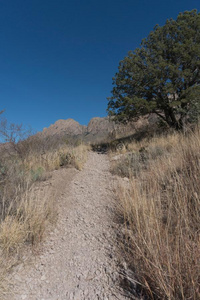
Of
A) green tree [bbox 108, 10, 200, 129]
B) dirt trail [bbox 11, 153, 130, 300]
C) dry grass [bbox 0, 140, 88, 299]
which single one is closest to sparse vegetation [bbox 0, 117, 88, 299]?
dry grass [bbox 0, 140, 88, 299]

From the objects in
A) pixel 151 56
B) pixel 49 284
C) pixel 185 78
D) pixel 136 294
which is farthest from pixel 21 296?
pixel 151 56

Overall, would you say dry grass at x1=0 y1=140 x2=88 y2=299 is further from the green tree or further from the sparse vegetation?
the green tree

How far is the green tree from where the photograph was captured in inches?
281

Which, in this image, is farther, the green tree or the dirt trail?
the green tree

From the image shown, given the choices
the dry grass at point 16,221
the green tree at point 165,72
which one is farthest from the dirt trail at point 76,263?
the green tree at point 165,72

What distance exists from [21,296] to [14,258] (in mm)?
429

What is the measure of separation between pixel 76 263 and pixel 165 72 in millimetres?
8687

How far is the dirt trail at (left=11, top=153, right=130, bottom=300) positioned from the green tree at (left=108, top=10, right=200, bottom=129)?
21.1ft

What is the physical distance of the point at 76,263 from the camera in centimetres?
164

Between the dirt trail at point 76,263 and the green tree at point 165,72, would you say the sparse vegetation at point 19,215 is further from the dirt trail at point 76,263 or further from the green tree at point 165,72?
the green tree at point 165,72

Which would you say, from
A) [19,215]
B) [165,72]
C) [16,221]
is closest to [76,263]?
[16,221]

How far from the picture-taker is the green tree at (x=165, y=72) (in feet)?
23.4

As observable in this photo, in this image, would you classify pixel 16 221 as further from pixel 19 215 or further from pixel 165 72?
pixel 165 72

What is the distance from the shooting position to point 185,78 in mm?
7223
